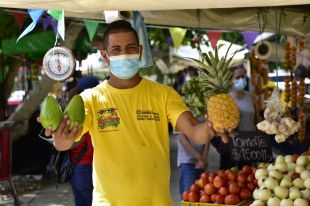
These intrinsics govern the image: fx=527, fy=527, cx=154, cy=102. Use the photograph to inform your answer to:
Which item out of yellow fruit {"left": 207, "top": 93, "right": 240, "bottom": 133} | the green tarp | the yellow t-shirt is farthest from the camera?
the green tarp

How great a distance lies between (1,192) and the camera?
9508mm

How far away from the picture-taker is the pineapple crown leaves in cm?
349

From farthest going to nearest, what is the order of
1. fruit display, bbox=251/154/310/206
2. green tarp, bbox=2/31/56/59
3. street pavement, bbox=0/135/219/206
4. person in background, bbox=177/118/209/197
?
1. green tarp, bbox=2/31/56/59
2. street pavement, bbox=0/135/219/206
3. person in background, bbox=177/118/209/197
4. fruit display, bbox=251/154/310/206

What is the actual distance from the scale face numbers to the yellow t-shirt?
4.35 feet

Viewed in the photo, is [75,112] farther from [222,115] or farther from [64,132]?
[222,115]

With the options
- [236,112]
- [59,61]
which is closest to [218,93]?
[236,112]

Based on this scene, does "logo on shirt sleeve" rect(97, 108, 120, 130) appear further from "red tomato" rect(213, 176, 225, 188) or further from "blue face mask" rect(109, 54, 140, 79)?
"red tomato" rect(213, 176, 225, 188)

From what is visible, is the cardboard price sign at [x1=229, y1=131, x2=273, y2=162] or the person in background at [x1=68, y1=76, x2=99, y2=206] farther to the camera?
the cardboard price sign at [x1=229, y1=131, x2=273, y2=162]

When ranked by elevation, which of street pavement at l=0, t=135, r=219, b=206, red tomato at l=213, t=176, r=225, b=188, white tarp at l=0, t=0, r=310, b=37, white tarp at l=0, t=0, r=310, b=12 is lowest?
street pavement at l=0, t=135, r=219, b=206

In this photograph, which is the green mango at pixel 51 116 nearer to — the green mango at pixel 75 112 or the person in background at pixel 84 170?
the green mango at pixel 75 112

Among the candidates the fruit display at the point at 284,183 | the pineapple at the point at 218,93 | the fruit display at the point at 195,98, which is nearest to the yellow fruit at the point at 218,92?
the pineapple at the point at 218,93

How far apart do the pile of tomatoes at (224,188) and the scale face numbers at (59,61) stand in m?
1.56

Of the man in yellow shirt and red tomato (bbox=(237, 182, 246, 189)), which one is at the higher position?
the man in yellow shirt

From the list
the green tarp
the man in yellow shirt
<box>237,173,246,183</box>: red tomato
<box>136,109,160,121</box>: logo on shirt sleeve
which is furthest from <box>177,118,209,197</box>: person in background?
the green tarp
